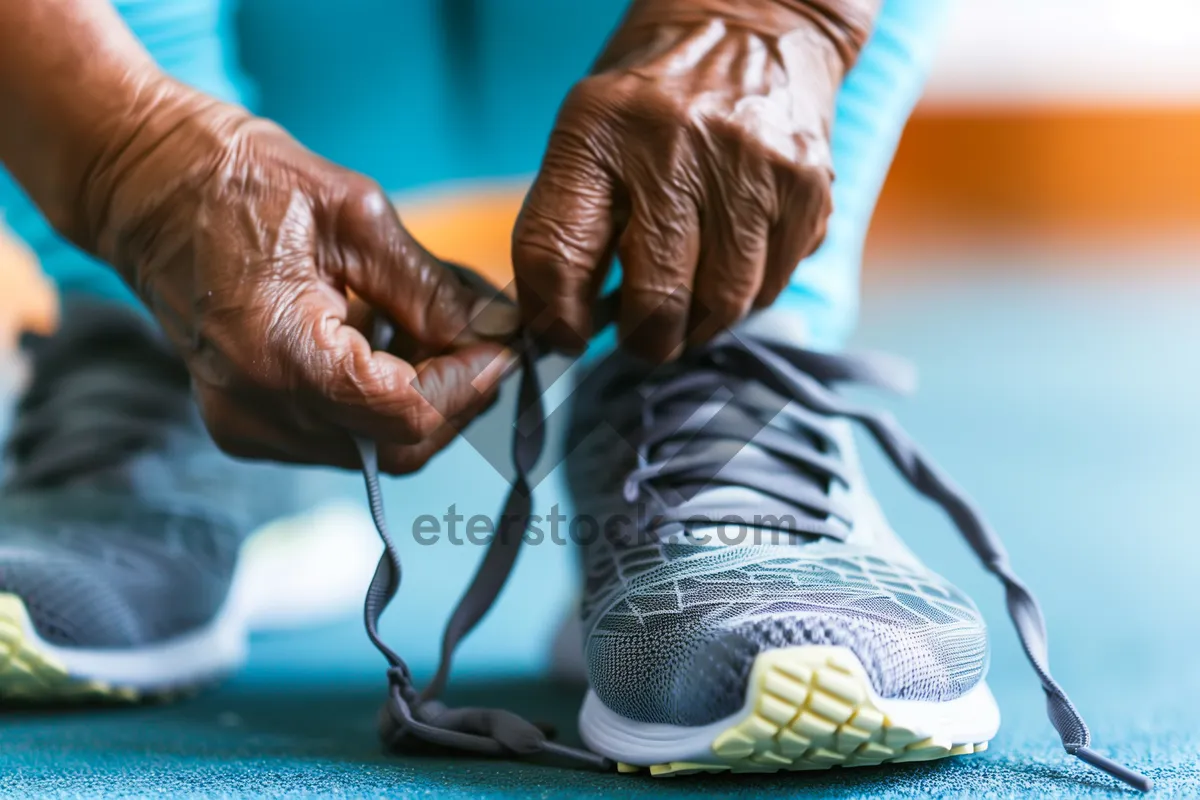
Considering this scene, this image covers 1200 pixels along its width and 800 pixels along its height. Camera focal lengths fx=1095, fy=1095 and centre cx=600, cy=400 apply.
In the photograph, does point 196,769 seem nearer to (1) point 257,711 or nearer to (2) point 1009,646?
(1) point 257,711

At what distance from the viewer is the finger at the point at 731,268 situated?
0.50 m

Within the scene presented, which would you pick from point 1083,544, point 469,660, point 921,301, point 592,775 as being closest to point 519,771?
point 592,775

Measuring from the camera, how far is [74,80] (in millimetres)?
525

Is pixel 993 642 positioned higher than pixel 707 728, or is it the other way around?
pixel 707 728

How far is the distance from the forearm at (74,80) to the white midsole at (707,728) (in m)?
0.35

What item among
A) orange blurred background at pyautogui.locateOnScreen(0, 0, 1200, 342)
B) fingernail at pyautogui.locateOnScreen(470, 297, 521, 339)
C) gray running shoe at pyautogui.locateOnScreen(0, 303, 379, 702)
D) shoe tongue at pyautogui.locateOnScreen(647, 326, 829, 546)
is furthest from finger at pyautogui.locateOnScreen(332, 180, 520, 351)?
orange blurred background at pyautogui.locateOnScreen(0, 0, 1200, 342)

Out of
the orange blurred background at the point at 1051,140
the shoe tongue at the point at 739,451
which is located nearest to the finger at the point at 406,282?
the shoe tongue at the point at 739,451

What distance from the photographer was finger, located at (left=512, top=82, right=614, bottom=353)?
A: 492mm

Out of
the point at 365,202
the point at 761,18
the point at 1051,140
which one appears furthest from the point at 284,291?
the point at 1051,140

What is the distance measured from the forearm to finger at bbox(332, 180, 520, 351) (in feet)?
0.39

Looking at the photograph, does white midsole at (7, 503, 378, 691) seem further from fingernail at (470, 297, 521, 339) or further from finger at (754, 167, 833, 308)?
finger at (754, 167, 833, 308)

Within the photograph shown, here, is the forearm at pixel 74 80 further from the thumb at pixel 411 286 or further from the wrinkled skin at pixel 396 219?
the thumb at pixel 411 286

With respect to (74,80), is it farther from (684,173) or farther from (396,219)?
(684,173)

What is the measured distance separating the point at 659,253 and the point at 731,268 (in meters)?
0.04
